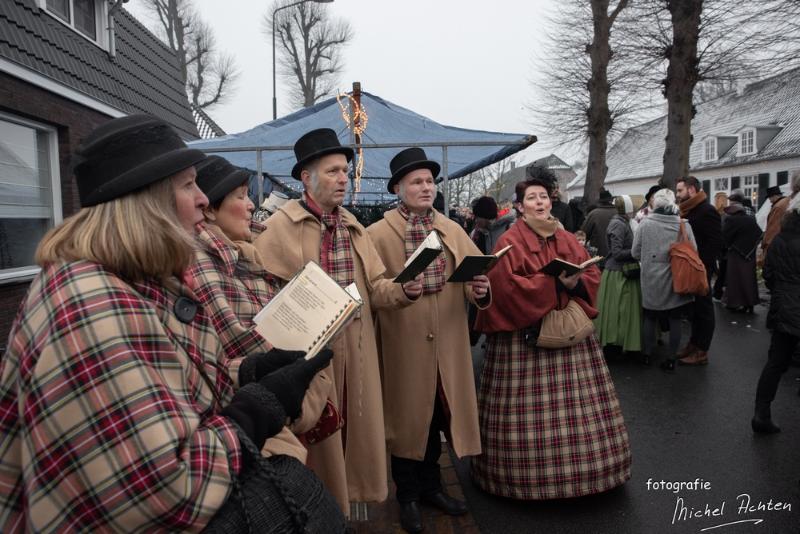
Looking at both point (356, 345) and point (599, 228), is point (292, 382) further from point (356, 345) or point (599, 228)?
point (599, 228)

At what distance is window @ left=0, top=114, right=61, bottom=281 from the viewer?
6555 mm

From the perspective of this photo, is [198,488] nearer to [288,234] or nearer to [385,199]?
[288,234]

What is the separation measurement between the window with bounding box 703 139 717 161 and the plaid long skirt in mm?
33861

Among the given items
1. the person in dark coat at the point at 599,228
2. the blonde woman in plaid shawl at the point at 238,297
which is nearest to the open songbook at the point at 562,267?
the blonde woman in plaid shawl at the point at 238,297

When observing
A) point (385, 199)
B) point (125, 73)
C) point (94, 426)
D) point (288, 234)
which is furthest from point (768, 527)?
point (125, 73)

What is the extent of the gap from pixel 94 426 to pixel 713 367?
6691 millimetres

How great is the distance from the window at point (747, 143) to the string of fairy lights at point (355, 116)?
94.6ft

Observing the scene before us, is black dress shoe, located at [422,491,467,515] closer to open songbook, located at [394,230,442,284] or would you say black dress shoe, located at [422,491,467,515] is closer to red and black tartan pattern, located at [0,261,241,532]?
open songbook, located at [394,230,442,284]

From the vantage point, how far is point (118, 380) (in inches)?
45.9

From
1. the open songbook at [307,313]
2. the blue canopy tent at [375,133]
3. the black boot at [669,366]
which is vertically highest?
the blue canopy tent at [375,133]

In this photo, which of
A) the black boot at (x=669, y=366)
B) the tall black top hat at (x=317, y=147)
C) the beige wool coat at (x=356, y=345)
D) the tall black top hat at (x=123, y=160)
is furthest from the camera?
the black boot at (x=669, y=366)

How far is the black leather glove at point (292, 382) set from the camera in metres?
1.50

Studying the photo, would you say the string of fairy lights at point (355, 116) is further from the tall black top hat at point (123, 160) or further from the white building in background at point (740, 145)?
the white building in background at point (740, 145)

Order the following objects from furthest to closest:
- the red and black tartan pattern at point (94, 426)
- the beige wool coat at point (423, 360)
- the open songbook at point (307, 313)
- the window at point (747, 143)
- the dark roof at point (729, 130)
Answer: the window at point (747, 143)
the dark roof at point (729, 130)
the beige wool coat at point (423, 360)
the open songbook at point (307, 313)
the red and black tartan pattern at point (94, 426)
